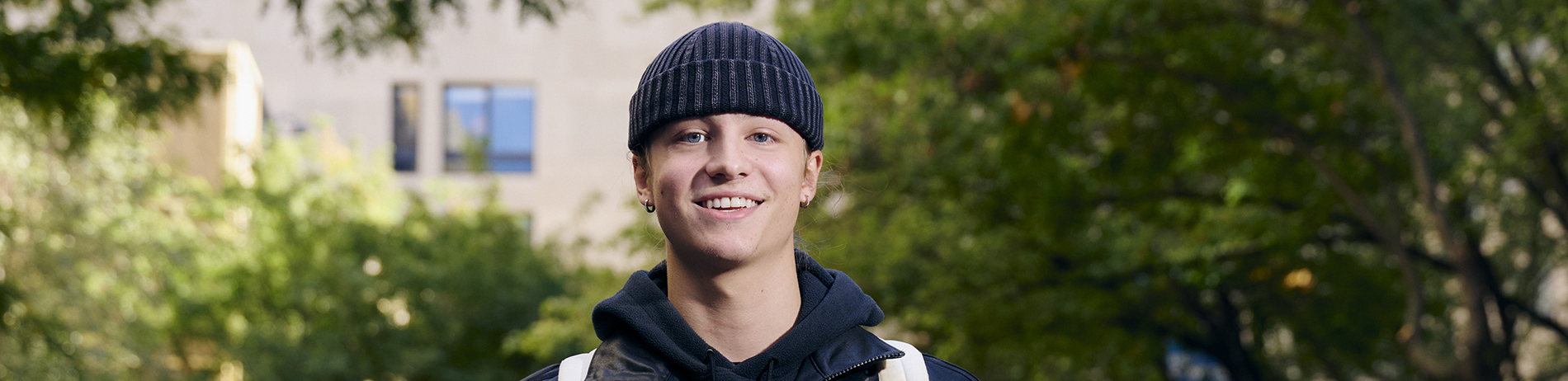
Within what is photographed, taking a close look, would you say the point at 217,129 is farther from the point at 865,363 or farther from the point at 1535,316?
the point at 865,363

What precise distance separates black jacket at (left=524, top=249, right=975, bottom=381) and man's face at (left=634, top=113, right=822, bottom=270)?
0.14m

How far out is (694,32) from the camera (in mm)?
2574

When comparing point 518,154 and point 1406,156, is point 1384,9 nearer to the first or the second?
point 1406,156

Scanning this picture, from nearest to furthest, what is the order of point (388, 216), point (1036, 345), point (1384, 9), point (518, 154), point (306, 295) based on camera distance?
point (1384, 9), point (1036, 345), point (306, 295), point (388, 216), point (518, 154)

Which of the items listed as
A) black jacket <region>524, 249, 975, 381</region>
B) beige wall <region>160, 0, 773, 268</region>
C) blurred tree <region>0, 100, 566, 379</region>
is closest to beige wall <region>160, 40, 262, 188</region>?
beige wall <region>160, 0, 773, 268</region>

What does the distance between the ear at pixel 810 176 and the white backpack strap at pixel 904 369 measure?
0.37 m

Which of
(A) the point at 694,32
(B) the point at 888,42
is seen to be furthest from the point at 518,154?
(A) the point at 694,32

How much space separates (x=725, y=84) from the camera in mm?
2428

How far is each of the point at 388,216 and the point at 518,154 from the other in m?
12.5

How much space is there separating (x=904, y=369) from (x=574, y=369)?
0.65m

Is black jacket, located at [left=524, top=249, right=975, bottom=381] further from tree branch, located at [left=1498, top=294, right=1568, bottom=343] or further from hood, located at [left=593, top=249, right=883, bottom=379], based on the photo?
tree branch, located at [left=1498, top=294, right=1568, bottom=343]

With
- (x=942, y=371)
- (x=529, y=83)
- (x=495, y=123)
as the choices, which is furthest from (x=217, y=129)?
(x=942, y=371)

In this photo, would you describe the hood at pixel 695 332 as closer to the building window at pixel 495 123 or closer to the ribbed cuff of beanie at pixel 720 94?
the ribbed cuff of beanie at pixel 720 94

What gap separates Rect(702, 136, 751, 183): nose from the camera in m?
2.38
